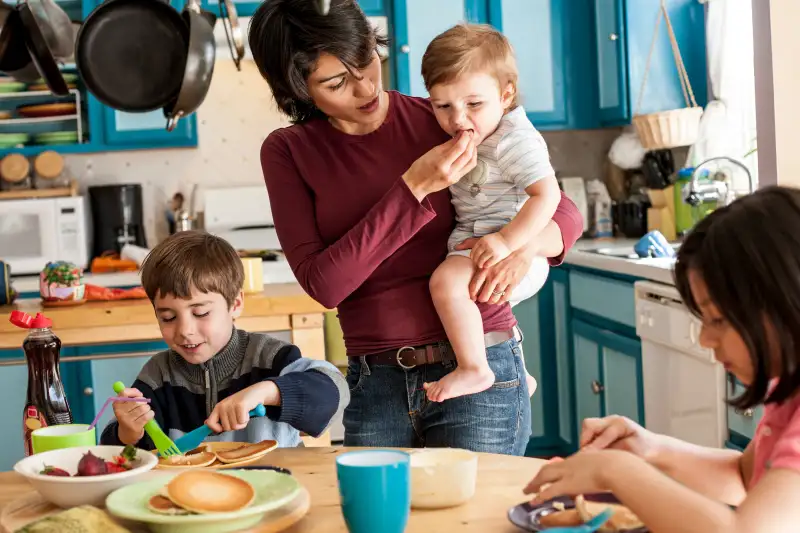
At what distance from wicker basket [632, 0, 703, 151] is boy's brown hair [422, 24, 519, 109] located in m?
2.15

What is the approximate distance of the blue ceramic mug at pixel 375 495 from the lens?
101 centimetres

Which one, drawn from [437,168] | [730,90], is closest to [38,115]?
[730,90]

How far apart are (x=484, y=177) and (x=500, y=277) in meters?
0.24

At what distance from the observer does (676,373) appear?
2861 millimetres

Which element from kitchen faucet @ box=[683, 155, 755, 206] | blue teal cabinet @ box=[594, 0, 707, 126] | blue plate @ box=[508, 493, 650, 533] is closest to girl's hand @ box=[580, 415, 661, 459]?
blue plate @ box=[508, 493, 650, 533]

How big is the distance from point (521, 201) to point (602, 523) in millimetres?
935

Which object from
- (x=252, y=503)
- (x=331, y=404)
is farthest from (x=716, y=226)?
(x=331, y=404)

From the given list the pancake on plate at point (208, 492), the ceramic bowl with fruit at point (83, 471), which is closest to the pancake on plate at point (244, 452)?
the ceramic bowl with fruit at point (83, 471)

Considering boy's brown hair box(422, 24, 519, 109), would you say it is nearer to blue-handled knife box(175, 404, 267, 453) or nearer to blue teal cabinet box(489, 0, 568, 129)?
blue-handled knife box(175, 404, 267, 453)

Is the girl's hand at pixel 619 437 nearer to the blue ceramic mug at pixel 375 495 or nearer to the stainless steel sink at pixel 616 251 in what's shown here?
the blue ceramic mug at pixel 375 495

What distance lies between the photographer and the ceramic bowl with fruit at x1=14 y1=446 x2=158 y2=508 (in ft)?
3.82

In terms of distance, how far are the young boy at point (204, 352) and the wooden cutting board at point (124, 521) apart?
0.43 m

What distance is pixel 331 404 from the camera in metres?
1.64

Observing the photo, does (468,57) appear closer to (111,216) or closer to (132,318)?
(132,318)
